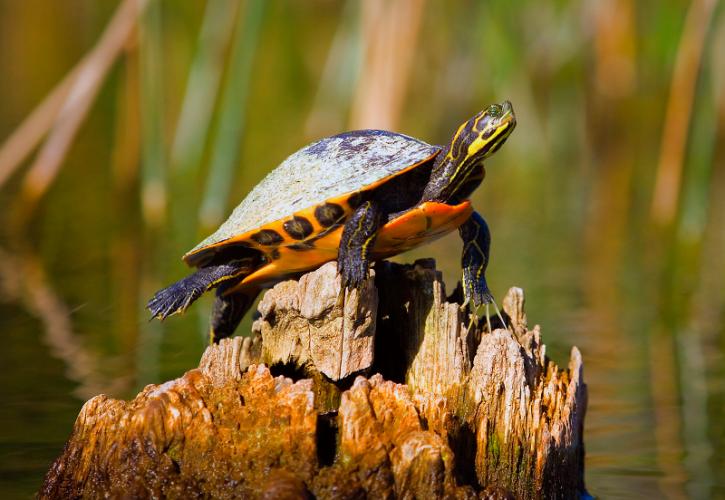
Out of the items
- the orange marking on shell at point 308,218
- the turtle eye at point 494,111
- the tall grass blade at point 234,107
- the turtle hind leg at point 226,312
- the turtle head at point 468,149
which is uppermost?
the tall grass blade at point 234,107

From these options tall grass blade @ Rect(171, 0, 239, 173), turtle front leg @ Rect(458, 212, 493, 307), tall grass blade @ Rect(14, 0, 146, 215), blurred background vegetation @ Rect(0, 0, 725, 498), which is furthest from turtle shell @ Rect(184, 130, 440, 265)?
tall grass blade @ Rect(171, 0, 239, 173)

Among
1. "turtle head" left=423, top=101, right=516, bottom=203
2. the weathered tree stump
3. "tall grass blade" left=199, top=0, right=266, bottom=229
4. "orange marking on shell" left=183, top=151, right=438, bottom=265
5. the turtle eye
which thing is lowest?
the weathered tree stump

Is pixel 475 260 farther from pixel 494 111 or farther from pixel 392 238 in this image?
pixel 494 111

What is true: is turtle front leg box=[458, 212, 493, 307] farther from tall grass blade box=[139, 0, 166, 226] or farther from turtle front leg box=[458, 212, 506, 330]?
tall grass blade box=[139, 0, 166, 226]

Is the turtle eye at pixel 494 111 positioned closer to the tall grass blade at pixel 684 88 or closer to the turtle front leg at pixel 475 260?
the turtle front leg at pixel 475 260

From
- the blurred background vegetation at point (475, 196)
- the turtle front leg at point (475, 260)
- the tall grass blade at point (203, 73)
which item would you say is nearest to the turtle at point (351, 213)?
the turtle front leg at point (475, 260)

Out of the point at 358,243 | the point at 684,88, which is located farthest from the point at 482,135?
the point at 684,88
